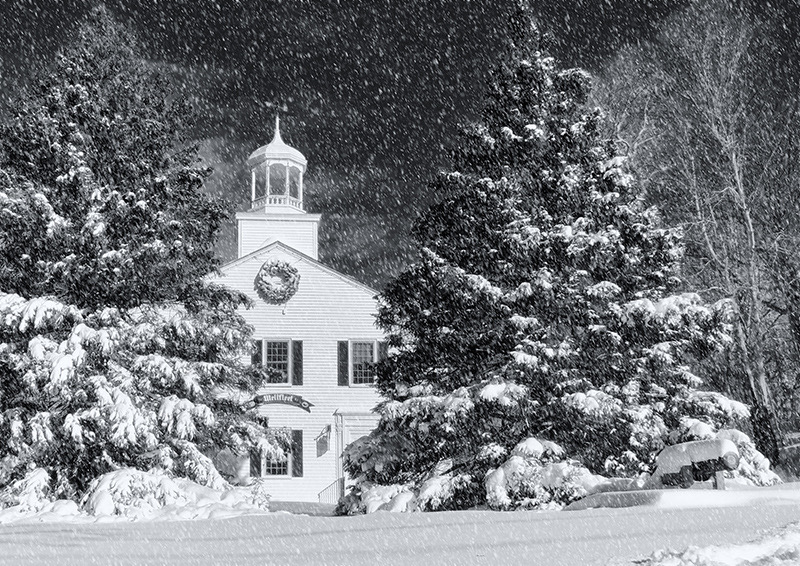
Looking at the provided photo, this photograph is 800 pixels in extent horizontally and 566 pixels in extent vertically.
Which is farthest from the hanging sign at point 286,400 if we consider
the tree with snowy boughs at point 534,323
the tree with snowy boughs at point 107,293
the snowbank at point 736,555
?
the snowbank at point 736,555

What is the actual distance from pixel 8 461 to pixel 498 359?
826 cm

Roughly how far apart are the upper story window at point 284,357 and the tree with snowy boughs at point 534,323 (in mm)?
13307

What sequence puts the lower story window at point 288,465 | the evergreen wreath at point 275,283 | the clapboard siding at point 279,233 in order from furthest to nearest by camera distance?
the clapboard siding at point 279,233
the evergreen wreath at point 275,283
the lower story window at point 288,465

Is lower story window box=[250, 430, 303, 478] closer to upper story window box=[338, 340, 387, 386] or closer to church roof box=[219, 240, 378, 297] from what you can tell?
upper story window box=[338, 340, 387, 386]

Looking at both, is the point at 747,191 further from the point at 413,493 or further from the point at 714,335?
the point at 413,493

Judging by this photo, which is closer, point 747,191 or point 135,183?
point 135,183

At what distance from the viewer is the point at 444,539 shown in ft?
23.1

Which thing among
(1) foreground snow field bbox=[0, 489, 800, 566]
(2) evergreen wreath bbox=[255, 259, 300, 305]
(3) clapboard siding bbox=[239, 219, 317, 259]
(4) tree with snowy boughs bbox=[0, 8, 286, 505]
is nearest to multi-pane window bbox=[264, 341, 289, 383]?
(2) evergreen wreath bbox=[255, 259, 300, 305]

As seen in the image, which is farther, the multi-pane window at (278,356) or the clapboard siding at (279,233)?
the clapboard siding at (279,233)

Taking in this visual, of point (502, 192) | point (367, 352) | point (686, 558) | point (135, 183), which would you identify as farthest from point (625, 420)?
point (367, 352)

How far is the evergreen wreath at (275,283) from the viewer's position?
2822cm

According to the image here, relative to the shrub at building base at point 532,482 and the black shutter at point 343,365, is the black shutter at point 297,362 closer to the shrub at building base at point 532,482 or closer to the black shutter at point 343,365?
the black shutter at point 343,365

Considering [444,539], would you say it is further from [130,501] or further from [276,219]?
[276,219]

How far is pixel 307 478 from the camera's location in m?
27.0
